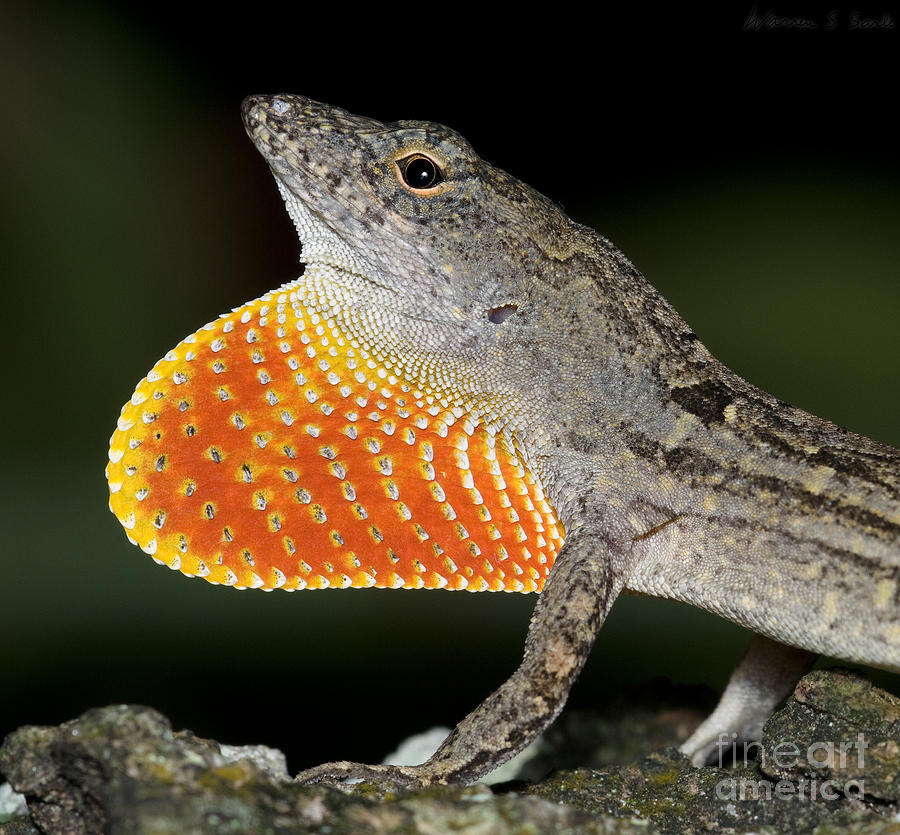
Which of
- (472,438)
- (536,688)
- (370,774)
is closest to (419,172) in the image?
(472,438)

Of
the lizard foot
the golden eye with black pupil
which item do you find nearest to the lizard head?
the golden eye with black pupil

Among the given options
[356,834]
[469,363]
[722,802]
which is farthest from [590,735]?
[356,834]

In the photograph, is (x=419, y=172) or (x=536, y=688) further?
(x=419, y=172)

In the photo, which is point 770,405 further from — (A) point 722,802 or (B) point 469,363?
(A) point 722,802

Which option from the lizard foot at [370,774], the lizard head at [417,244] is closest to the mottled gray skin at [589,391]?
the lizard head at [417,244]

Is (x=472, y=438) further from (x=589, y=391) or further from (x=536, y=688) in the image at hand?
(x=536, y=688)

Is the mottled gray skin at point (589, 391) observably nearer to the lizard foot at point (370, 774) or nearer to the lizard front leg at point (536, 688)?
the lizard front leg at point (536, 688)

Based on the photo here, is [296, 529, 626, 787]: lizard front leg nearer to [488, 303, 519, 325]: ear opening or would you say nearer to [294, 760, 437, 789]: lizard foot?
[294, 760, 437, 789]: lizard foot

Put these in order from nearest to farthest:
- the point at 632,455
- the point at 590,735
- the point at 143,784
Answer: the point at 143,784 → the point at 632,455 → the point at 590,735
